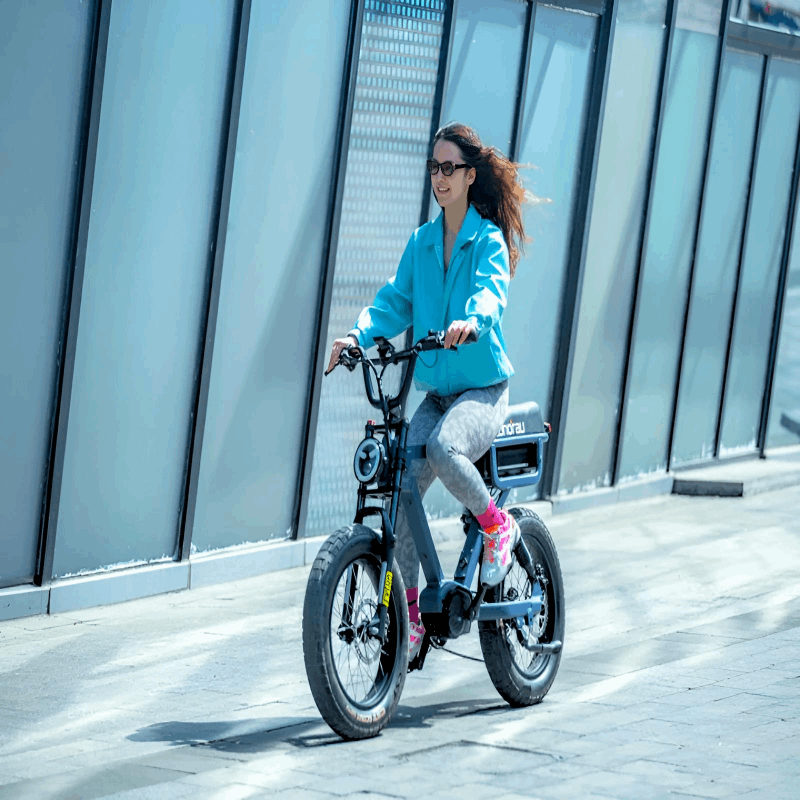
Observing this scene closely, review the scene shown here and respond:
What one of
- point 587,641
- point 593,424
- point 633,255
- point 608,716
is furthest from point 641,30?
point 608,716

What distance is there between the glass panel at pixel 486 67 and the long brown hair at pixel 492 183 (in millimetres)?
4118

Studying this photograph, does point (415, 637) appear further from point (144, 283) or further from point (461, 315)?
point (144, 283)

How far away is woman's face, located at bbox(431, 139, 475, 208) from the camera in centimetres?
574

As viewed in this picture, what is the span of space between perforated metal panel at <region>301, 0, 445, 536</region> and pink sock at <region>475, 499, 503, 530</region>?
11.6ft

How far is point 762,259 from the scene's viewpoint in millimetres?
14328

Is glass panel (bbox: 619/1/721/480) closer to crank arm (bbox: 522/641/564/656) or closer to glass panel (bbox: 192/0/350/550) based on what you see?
glass panel (bbox: 192/0/350/550)

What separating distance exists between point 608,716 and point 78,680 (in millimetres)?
2078

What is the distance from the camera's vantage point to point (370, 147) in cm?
934

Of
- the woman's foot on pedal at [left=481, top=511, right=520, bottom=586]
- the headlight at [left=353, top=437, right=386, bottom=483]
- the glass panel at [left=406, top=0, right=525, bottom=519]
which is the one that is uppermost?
the glass panel at [left=406, top=0, right=525, bottom=519]

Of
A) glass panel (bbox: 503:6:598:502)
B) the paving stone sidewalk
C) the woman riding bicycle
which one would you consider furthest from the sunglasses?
glass panel (bbox: 503:6:598:502)

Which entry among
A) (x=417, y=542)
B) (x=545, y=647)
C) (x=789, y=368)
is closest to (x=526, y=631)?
(x=545, y=647)

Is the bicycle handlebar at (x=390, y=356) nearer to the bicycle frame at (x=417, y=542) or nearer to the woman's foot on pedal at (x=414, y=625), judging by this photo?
the bicycle frame at (x=417, y=542)

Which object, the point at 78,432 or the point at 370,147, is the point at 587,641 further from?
the point at 370,147

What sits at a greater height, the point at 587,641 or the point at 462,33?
the point at 462,33
